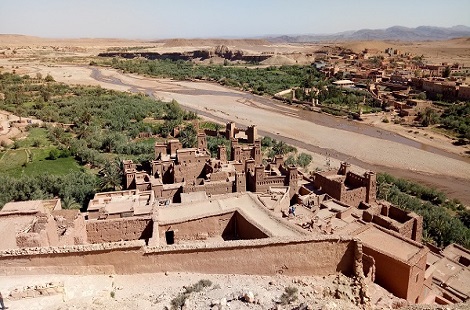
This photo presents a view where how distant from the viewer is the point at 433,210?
23.3 meters

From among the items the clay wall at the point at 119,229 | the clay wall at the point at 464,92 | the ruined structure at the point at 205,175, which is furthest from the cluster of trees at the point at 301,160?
the clay wall at the point at 464,92

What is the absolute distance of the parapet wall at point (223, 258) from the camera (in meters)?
10.8

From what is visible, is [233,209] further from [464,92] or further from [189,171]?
[464,92]

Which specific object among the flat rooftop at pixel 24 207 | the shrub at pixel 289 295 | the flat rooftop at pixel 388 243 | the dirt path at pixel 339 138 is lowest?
the dirt path at pixel 339 138

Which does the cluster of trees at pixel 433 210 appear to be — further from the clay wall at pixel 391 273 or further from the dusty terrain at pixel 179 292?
the dusty terrain at pixel 179 292

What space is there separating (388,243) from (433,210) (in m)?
11.0

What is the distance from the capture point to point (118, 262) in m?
11.0

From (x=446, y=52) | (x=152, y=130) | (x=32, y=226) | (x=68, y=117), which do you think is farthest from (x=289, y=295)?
(x=446, y=52)

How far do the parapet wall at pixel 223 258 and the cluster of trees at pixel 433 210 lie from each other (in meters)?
10.3

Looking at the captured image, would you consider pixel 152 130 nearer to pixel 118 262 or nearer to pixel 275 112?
pixel 275 112

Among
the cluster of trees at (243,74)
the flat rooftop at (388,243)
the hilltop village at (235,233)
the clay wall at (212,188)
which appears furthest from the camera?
the cluster of trees at (243,74)

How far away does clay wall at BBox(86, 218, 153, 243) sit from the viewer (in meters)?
14.4

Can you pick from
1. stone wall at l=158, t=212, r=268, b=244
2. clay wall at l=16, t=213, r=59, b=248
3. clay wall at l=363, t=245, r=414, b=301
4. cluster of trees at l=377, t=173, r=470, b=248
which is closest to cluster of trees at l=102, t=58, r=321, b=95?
cluster of trees at l=377, t=173, r=470, b=248

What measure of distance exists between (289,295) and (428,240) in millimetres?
12461
